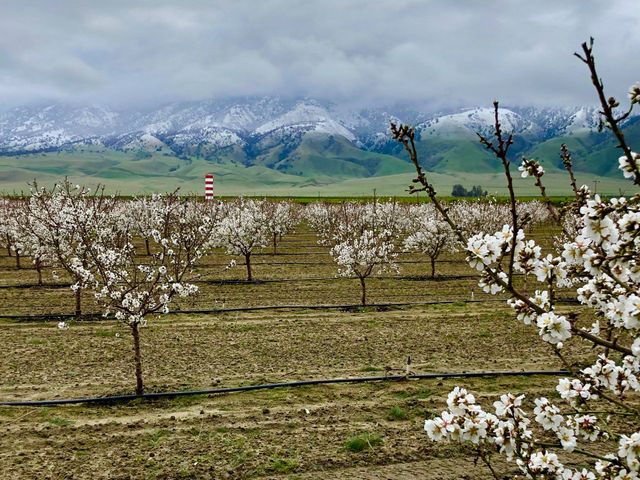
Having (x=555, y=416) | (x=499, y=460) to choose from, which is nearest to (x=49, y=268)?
(x=499, y=460)

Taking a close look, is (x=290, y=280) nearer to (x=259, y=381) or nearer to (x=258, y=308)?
(x=258, y=308)

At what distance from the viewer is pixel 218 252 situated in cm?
4388

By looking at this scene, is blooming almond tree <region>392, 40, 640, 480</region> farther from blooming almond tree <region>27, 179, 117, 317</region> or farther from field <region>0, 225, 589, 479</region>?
blooming almond tree <region>27, 179, 117, 317</region>

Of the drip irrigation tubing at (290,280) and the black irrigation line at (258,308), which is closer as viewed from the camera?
the black irrigation line at (258,308)

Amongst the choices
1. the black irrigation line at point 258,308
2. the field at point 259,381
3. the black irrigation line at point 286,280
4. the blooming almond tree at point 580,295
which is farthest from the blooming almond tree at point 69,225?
the blooming almond tree at point 580,295

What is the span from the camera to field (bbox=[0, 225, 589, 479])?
975cm

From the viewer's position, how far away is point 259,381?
13.9m

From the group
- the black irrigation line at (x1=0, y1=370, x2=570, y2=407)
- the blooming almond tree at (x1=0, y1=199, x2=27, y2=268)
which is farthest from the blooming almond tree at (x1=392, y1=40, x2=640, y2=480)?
the blooming almond tree at (x1=0, y1=199, x2=27, y2=268)

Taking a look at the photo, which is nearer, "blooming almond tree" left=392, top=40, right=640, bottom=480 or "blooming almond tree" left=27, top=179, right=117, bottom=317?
"blooming almond tree" left=392, top=40, right=640, bottom=480

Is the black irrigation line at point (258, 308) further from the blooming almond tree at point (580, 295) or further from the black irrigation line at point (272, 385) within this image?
the blooming almond tree at point (580, 295)

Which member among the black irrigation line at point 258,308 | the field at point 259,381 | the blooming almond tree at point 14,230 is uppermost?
the blooming almond tree at point 14,230

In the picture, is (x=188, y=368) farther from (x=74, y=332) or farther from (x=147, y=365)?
(x=74, y=332)

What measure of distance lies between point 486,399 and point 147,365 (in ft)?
31.5

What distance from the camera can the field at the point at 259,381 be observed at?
32.0 ft
